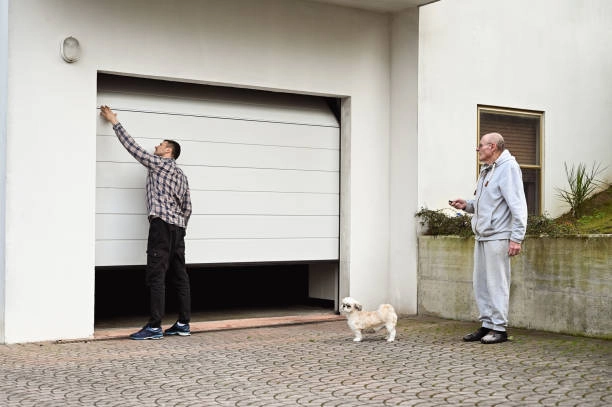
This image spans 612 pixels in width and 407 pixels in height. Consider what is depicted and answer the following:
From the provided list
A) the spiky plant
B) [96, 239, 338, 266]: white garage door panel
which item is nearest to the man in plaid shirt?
[96, 239, 338, 266]: white garage door panel

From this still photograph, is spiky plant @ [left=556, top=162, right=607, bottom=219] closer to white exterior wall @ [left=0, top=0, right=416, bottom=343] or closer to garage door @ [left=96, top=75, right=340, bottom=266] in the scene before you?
white exterior wall @ [left=0, top=0, right=416, bottom=343]

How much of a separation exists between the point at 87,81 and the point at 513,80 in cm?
573

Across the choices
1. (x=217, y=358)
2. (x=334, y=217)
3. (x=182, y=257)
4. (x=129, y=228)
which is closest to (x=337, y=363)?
(x=217, y=358)

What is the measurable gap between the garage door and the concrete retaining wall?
1495 mm

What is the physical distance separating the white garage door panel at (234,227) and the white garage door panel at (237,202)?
6 centimetres

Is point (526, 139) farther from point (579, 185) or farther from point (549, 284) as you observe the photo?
point (549, 284)

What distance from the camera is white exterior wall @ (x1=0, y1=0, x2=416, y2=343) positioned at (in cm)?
768

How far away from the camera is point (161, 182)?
8070 mm

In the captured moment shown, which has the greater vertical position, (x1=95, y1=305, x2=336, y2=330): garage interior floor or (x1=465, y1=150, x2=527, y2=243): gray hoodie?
(x1=465, y1=150, x2=527, y2=243): gray hoodie

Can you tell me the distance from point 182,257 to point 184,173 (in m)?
0.95

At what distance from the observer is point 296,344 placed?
24.9 ft

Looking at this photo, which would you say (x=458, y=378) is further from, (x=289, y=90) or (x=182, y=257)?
(x=289, y=90)

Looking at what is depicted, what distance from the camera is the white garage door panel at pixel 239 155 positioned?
8406 millimetres

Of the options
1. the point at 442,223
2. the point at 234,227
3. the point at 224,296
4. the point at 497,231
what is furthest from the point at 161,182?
the point at 224,296
